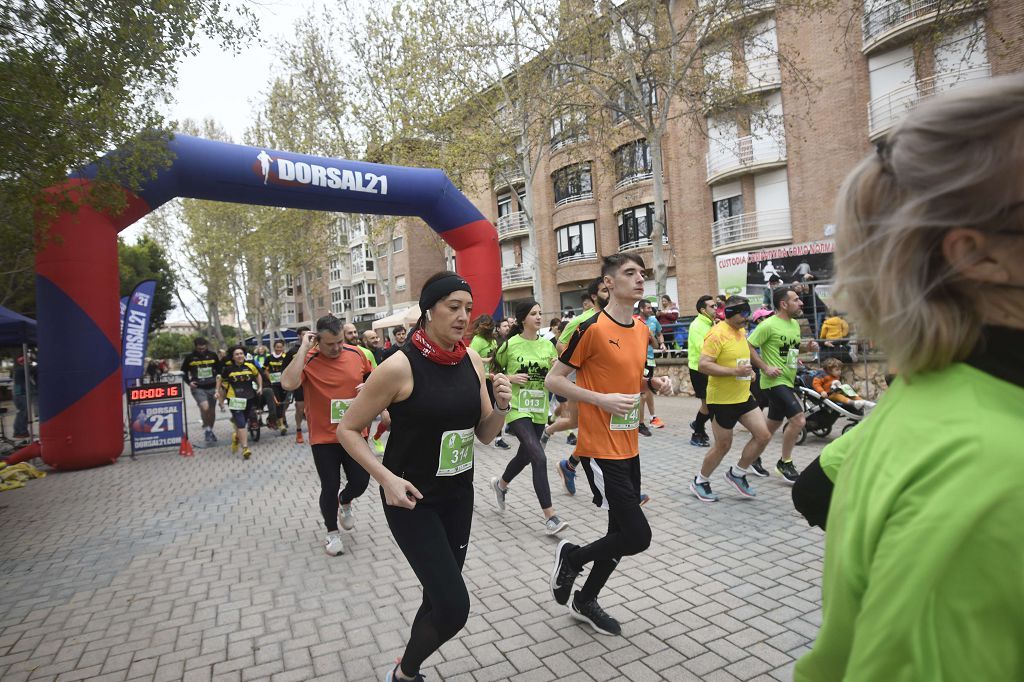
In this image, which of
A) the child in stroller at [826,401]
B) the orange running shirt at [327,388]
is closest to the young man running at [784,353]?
the child in stroller at [826,401]

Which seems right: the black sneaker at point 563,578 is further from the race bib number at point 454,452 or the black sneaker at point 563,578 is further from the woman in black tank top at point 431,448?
the race bib number at point 454,452

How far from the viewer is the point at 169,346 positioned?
6438cm

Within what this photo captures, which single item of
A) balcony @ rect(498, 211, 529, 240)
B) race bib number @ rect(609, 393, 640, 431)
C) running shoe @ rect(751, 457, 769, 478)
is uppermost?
balcony @ rect(498, 211, 529, 240)

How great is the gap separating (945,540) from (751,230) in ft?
89.4

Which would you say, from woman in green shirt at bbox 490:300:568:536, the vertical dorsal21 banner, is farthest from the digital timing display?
woman in green shirt at bbox 490:300:568:536

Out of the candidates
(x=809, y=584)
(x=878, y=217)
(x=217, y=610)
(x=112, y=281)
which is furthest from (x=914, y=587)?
(x=112, y=281)

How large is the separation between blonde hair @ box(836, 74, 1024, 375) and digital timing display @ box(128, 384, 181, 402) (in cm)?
1242

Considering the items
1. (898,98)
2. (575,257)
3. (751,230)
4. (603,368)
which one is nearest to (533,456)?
(603,368)

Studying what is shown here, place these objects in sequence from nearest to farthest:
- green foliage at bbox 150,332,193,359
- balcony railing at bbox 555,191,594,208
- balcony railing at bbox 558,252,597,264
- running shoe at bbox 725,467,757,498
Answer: running shoe at bbox 725,467,757,498
balcony railing at bbox 555,191,594,208
balcony railing at bbox 558,252,597,264
green foliage at bbox 150,332,193,359

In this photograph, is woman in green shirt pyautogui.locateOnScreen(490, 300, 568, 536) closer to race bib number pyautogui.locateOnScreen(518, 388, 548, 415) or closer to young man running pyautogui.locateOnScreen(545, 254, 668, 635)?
race bib number pyautogui.locateOnScreen(518, 388, 548, 415)

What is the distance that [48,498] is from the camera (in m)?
8.10

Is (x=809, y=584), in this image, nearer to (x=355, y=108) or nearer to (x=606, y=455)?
(x=606, y=455)

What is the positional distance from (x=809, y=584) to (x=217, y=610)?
4164 mm

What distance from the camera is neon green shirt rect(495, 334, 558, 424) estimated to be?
612cm
